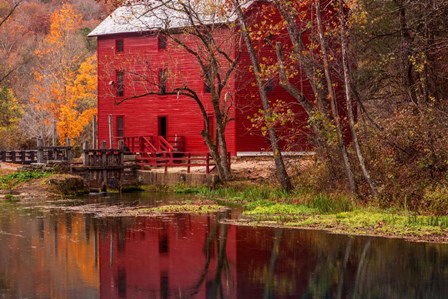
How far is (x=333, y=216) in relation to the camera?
74.4 ft

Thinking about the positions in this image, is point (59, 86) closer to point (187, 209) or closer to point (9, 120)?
point (9, 120)

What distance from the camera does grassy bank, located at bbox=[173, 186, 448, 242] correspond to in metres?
19.8

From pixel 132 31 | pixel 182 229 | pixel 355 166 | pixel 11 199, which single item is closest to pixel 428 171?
pixel 355 166

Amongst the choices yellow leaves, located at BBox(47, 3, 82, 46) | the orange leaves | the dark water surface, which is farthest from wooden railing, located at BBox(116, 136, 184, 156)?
the dark water surface

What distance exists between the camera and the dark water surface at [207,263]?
13.6 meters

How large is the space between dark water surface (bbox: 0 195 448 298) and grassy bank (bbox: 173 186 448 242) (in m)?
0.92

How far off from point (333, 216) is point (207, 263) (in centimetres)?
716

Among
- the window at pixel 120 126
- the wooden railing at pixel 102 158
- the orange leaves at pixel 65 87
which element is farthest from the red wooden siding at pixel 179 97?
the orange leaves at pixel 65 87

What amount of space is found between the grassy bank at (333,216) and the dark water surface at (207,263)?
915mm

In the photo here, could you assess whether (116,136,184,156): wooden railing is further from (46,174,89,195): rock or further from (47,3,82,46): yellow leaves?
(47,3,82,46): yellow leaves

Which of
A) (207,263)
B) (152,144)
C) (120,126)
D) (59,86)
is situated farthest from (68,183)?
(59,86)

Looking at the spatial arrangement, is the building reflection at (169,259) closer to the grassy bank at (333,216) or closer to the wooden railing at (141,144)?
the grassy bank at (333,216)

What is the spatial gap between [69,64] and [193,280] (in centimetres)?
4627

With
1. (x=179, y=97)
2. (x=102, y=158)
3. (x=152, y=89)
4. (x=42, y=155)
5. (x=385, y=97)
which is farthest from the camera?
(x=152, y=89)
